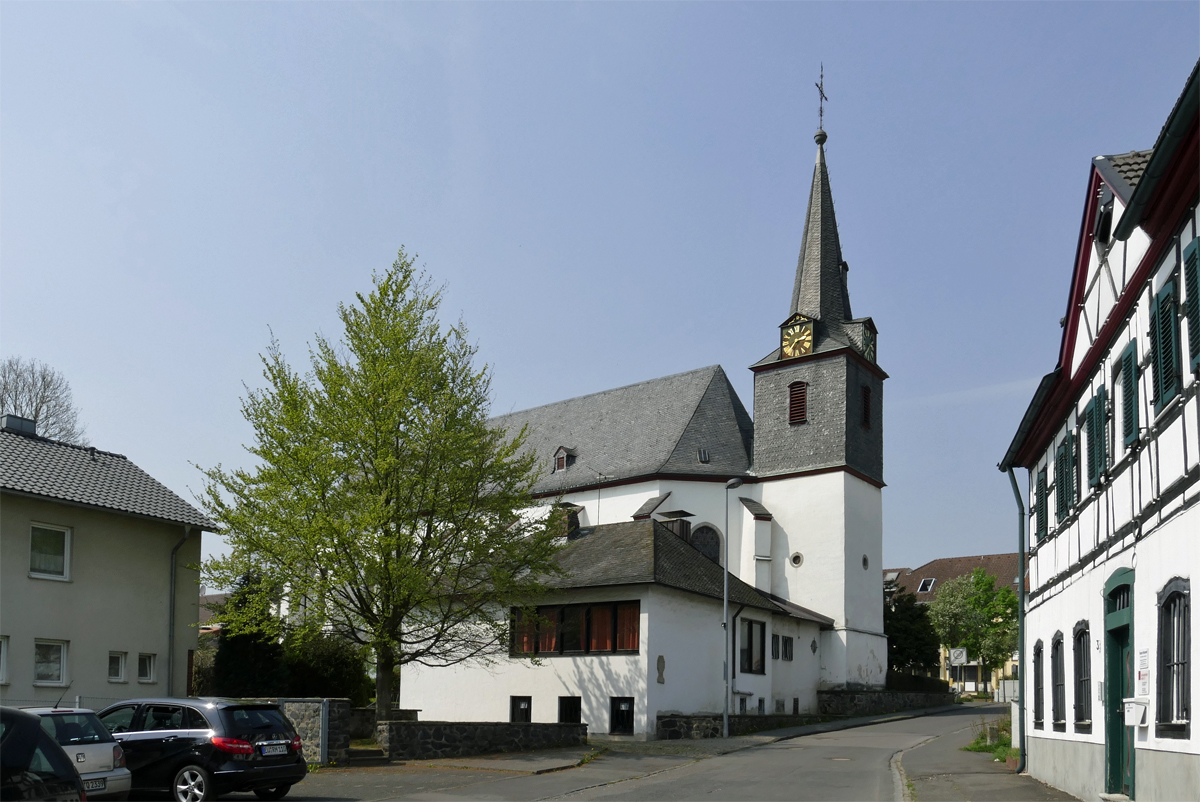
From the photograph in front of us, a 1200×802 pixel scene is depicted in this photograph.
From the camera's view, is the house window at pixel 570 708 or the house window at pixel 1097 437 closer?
the house window at pixel 1097 437

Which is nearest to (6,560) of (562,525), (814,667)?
(562,525)

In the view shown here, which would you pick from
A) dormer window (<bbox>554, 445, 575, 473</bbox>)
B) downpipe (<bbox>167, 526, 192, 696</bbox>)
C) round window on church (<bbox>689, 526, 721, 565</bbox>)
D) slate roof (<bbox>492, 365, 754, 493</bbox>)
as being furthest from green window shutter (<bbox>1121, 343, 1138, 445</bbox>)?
dormer window (<bbox>554, 445, 575, 473</bbox>)

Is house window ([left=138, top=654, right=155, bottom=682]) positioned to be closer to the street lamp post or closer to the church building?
the church building

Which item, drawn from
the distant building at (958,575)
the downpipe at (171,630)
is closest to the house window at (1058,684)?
the downpipe at (171,630)

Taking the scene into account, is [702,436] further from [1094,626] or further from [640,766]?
[1094,626]

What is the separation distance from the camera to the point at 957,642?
67125 millimetres

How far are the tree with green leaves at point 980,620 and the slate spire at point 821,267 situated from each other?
25.3 m

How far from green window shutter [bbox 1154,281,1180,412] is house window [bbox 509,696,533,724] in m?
24.2

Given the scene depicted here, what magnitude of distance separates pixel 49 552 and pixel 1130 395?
20287 mm

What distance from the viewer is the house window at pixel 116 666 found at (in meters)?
23.5

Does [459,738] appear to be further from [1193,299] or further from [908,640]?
[908,640]

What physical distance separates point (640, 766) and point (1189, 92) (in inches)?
642

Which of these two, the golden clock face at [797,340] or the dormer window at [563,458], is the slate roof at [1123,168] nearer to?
the golden clock face at [797,340]

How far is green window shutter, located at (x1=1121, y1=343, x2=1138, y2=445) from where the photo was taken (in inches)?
465
